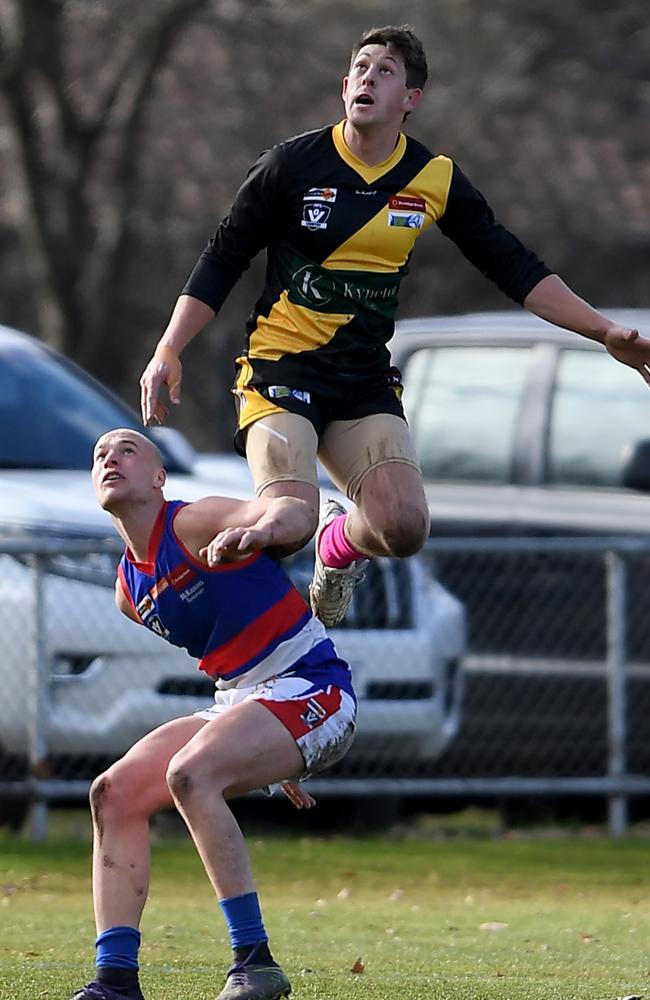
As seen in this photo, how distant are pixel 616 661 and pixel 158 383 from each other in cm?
436

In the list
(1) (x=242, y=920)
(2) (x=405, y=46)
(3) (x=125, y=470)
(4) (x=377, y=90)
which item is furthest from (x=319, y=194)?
(1) (x=242, y=920)

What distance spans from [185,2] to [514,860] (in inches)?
457

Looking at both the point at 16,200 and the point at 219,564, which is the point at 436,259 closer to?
the point at 16,200

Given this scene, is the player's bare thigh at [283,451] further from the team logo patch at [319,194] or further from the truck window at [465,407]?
the truck window at [465,407]

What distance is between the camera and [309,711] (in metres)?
5.21

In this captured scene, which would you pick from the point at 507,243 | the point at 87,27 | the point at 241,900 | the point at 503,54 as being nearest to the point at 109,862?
the point at 241,900

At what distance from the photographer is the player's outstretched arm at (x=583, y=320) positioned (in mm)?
6043

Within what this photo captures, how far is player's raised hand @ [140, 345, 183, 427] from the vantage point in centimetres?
577

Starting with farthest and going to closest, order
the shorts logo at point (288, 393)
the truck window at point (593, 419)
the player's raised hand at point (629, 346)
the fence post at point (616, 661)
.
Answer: the fence post at point (616, 661), the truck window at point (593, 419), the shorts logo at point (288, 393), the player's raised hand at point (629, 346)

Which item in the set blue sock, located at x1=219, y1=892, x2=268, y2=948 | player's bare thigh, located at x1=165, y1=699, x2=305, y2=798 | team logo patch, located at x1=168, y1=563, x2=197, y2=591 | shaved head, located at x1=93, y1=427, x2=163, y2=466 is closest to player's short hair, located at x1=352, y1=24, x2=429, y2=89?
shaved head, located at x1=93, y1=427, x2=163, y2=466

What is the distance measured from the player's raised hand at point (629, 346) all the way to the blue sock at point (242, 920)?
76.7 inches

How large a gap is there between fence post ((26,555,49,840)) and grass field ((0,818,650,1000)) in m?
0.35

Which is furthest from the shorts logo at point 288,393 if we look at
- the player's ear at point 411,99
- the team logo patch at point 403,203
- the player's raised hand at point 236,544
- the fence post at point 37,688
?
the fence post at point 37,688

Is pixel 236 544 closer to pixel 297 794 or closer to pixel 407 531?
pixel 297 794
